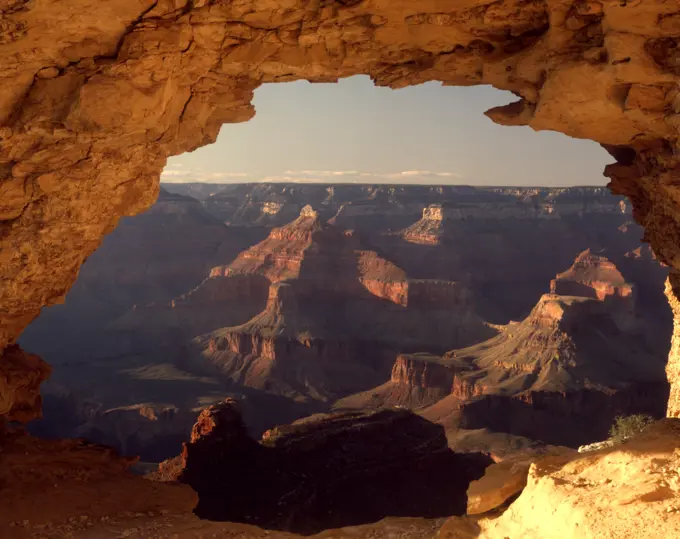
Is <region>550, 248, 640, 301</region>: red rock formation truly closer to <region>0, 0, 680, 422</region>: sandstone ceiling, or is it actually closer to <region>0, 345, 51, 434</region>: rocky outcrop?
<region>0, 0, 680, 422</region>: sandstone ceiling

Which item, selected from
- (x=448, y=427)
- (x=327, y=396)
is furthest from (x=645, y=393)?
(x=327, y=396)

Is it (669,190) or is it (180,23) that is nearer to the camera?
(180,23)

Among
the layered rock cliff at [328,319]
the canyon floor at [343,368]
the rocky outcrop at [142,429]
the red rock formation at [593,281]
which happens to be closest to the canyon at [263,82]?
the canyon floor at [343,368]

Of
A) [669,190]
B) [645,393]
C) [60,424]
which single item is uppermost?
[669,190]

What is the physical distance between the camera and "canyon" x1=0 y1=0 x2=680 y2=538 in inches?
355

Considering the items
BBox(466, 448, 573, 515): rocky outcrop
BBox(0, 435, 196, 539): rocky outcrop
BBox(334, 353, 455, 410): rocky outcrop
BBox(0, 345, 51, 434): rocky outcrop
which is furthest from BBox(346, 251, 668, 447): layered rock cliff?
BBox(466, 448, 573, 515): rocky outcrop

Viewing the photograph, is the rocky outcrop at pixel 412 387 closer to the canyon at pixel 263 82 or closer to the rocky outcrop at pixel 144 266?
the rocky outcrop at pixel 144 266

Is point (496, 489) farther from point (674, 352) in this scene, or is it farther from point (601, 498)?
point (674, 352)

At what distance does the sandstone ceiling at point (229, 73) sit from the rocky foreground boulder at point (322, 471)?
12.4 m

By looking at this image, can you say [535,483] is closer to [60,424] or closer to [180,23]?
[180,23]

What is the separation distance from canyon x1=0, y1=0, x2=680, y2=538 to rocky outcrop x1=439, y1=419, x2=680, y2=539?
0.12 feet

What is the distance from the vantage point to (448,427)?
44625 mm

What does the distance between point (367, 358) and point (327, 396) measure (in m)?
11.3

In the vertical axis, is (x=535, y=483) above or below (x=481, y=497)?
above
